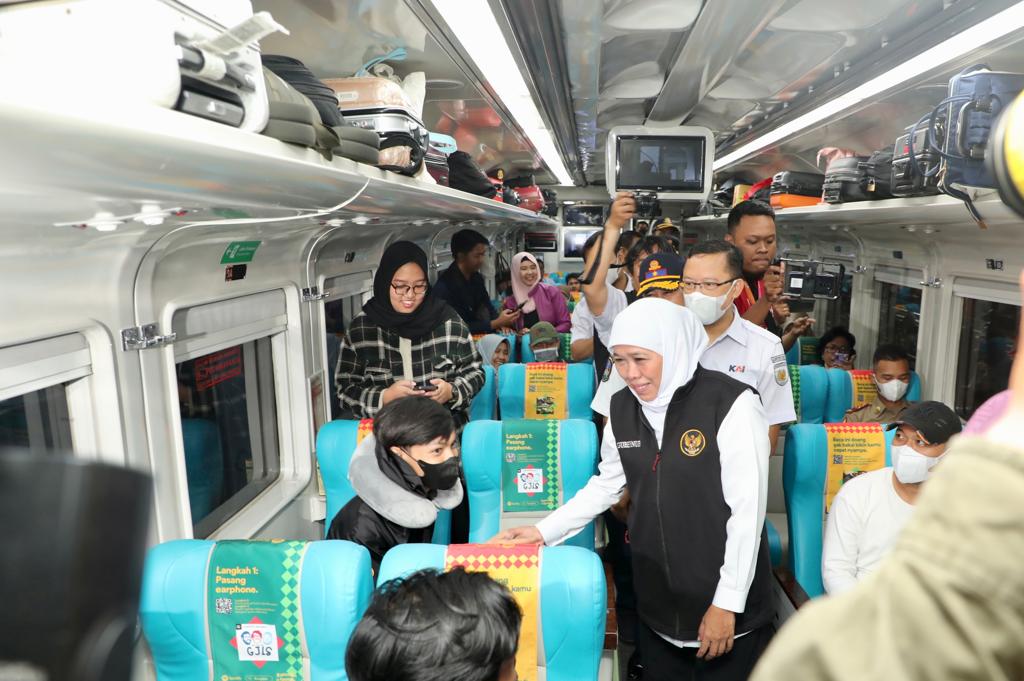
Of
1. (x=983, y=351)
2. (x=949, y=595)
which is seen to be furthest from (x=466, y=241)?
(x=949, y=595)

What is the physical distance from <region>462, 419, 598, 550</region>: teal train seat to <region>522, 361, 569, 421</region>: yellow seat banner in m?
1.26

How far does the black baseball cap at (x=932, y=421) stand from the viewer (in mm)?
2646

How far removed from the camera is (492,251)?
39.4 ft

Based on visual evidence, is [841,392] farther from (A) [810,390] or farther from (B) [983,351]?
(B) [983,351]

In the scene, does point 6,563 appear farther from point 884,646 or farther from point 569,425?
point 569,425

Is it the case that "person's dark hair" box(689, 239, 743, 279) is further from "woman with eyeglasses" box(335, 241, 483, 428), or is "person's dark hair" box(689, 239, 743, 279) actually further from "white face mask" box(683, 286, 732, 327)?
"woman with eyeglasses" box(335, 241, 483, 428)

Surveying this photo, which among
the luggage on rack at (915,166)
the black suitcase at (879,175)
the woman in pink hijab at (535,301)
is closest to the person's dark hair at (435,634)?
the luggage on rack at (915,166)

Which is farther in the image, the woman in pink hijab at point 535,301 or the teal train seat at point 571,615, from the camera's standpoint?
the woman in pink hijab at point 535,301

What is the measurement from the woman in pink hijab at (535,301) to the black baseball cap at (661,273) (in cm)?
349

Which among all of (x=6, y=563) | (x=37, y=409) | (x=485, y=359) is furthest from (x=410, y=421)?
(x=485, y=359)

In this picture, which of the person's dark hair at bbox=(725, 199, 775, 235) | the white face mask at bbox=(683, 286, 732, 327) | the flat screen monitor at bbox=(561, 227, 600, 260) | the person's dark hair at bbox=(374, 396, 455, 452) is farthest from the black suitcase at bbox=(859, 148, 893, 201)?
the flat screen monitor at bbox=(561, 227, 600, 260)

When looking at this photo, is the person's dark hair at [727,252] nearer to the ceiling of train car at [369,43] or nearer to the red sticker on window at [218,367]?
the ceiling of train car at [369,43]

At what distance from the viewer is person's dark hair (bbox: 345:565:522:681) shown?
123cm

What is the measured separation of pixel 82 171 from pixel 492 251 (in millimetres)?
10846
